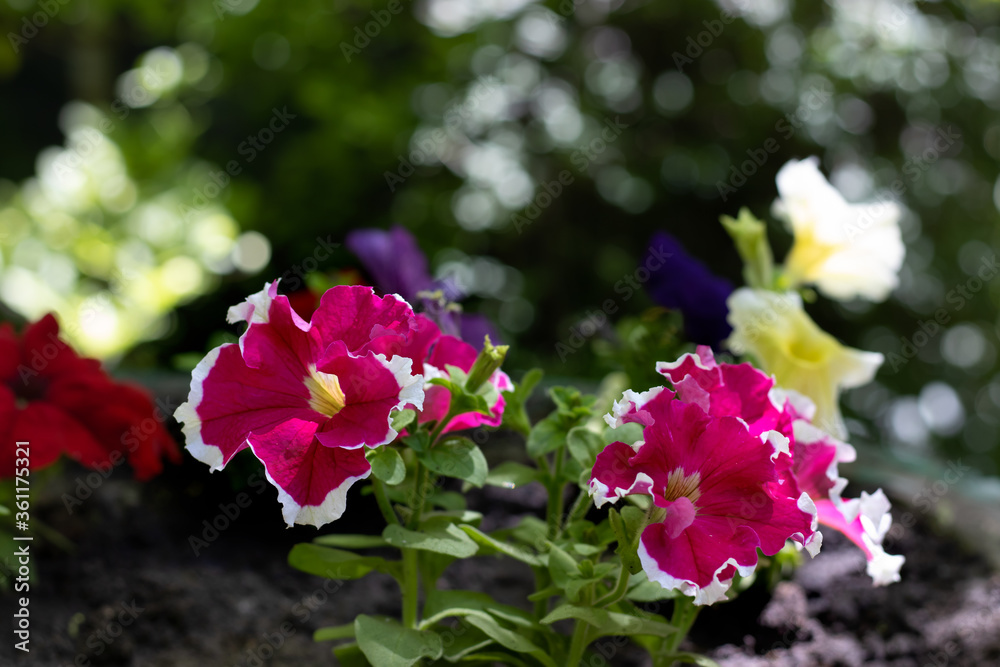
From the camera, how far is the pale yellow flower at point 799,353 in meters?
1.11

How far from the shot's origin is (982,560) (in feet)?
4.45

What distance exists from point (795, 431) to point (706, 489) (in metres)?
0.19

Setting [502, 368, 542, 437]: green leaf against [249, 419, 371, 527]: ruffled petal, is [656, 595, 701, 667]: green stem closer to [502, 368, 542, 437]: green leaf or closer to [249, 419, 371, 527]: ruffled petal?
[502, 368, 542, 437]: green leaf

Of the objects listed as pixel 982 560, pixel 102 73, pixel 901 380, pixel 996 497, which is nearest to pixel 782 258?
pixel 901 380

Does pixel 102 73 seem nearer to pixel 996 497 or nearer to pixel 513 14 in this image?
pixel 513 14

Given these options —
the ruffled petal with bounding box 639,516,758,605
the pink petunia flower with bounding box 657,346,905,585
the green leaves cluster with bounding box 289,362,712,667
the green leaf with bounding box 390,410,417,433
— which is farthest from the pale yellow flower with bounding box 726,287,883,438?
the green leaf with bounding box 390,410,417,433

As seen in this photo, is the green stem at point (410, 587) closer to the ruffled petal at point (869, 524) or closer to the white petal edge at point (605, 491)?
the white petal edge at point (605, 491)

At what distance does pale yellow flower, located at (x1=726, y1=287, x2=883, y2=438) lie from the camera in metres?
1.11

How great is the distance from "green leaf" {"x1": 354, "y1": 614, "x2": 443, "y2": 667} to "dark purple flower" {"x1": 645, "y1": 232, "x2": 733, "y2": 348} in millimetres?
652

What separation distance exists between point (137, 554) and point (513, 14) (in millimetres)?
2622

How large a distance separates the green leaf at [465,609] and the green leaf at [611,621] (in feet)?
A: 0.27

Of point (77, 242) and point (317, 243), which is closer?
point (317, 243)

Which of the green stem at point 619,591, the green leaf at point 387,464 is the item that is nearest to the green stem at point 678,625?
the green stem at point 619,591

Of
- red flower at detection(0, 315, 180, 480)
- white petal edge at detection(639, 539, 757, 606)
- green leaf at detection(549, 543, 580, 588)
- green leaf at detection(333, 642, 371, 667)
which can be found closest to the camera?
white petal edge at detection(639, 539, 757, 606)
